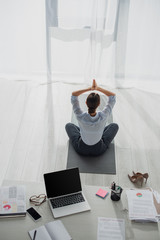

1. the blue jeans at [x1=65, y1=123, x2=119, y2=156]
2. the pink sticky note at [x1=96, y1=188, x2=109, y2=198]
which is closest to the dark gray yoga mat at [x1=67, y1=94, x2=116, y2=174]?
the blue jeans at [x1=65, y1=123, x2=119, y2=156]

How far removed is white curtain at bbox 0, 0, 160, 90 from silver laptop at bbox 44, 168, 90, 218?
2.66 metres

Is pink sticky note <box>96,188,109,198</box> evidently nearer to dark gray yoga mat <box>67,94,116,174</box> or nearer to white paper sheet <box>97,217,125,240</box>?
white paper sheet <box>97,217,125,240</box>

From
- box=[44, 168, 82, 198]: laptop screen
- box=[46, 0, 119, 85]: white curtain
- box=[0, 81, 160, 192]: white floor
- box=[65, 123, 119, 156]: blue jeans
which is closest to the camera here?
box=[44, 168, 82, 198]: laptop screen

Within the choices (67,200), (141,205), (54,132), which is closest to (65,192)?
(67,200)

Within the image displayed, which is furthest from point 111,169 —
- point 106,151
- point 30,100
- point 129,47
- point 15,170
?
point 129,47

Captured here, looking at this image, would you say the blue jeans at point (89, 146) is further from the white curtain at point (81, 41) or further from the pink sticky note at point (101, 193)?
the white curtain at point (81, 41)

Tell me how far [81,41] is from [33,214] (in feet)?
9.81

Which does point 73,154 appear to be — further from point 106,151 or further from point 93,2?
point 93,2

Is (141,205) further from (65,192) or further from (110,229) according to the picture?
(65,192)

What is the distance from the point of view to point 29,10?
13.3ft

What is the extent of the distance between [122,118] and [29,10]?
192cm

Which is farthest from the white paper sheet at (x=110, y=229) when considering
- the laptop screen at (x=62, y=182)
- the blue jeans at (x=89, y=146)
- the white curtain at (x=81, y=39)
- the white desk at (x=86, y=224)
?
the white curtain at (x=81, y=39)

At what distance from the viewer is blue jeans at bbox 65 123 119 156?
3.25 meters

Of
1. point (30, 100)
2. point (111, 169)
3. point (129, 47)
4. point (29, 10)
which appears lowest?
point (111, 169)
